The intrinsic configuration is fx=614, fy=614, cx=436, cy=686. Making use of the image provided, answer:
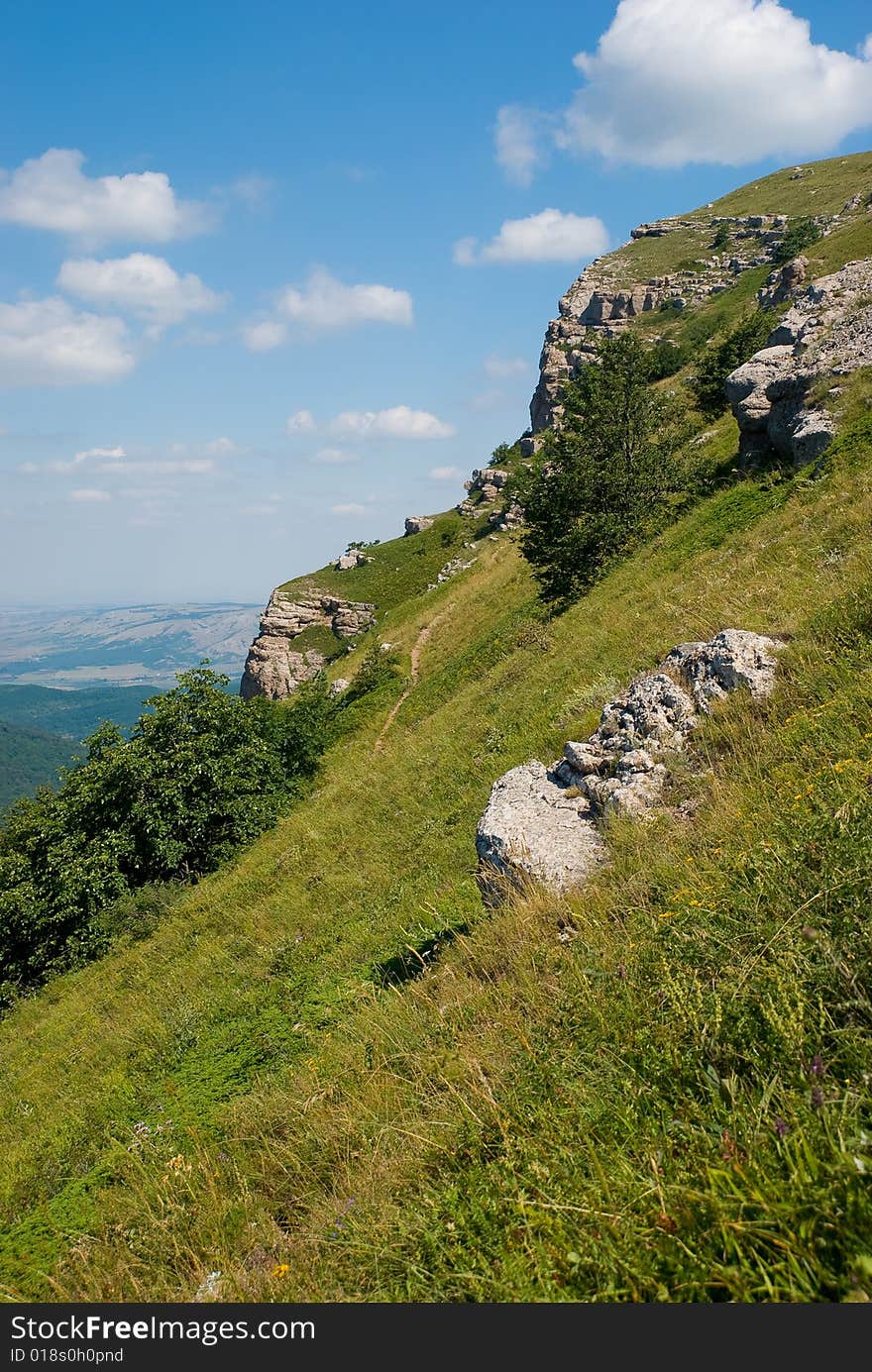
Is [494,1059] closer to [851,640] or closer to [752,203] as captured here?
[851,640]

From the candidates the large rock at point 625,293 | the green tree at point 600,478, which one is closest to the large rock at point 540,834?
the green tree at point 600,478

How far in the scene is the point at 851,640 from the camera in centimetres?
620

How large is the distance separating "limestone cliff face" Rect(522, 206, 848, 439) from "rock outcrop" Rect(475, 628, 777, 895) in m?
71.2

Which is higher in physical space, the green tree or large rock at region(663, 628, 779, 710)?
the green tree

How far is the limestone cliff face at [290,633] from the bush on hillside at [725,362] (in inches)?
1293

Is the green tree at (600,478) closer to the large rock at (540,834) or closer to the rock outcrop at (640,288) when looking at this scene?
the large rock at (540,834)

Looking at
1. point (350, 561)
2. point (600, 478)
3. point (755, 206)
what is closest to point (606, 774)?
point (600, 478)

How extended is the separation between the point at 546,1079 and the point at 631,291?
108258 mm

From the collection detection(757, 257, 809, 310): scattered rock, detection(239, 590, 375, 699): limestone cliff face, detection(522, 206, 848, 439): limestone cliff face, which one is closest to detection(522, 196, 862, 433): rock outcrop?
detection(522, 206, 848, 439): limestone cliff face

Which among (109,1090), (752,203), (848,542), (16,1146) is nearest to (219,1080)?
(109,1090)

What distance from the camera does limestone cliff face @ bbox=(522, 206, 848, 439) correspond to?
80312 millimetres

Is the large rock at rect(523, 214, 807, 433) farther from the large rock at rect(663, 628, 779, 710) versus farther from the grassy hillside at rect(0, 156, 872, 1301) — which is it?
the grassy hillside at rect(0, 156, 872, 1301)

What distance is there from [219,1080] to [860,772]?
6545mm

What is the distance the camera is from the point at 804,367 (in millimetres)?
17375
